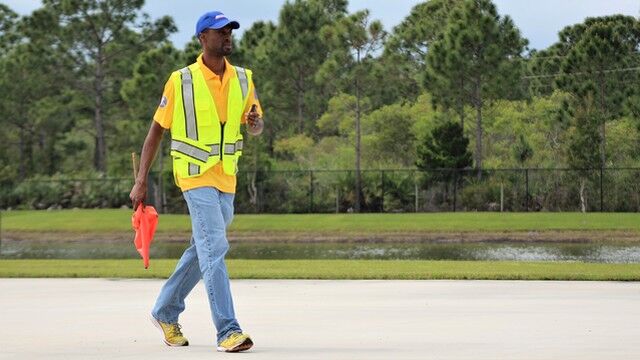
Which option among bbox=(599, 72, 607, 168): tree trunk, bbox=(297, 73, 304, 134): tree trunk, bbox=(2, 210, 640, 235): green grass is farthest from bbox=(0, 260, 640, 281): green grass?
bbox=(297, 73, 304, 134): tree trunk

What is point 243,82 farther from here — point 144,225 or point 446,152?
point 446,152

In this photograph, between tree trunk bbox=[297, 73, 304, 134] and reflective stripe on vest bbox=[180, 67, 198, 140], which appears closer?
reflective stripe on vest bbox=[180, 67, 198, 140]

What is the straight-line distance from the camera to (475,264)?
21500 mm

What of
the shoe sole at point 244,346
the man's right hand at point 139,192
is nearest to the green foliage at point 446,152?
the man's right hand at point 139,192

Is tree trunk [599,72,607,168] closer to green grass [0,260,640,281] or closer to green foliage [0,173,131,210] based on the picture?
green foliage [0,173,131,210]

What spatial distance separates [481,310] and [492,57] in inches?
1899

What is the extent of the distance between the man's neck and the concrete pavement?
1821mm

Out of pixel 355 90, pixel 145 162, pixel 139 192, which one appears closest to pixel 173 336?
pixel 139 192

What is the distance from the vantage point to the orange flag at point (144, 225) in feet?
30.7

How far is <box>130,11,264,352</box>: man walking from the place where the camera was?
8.92m

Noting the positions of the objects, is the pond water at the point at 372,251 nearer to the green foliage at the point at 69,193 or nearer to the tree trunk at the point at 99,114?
the green foliage at the point at 69,193

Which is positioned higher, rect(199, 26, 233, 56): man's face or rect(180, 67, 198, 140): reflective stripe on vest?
rect(199, 26, 233, 56): man's face

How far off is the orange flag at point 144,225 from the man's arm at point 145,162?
0.11 metres

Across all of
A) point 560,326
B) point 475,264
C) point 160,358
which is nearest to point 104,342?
point 160,358
